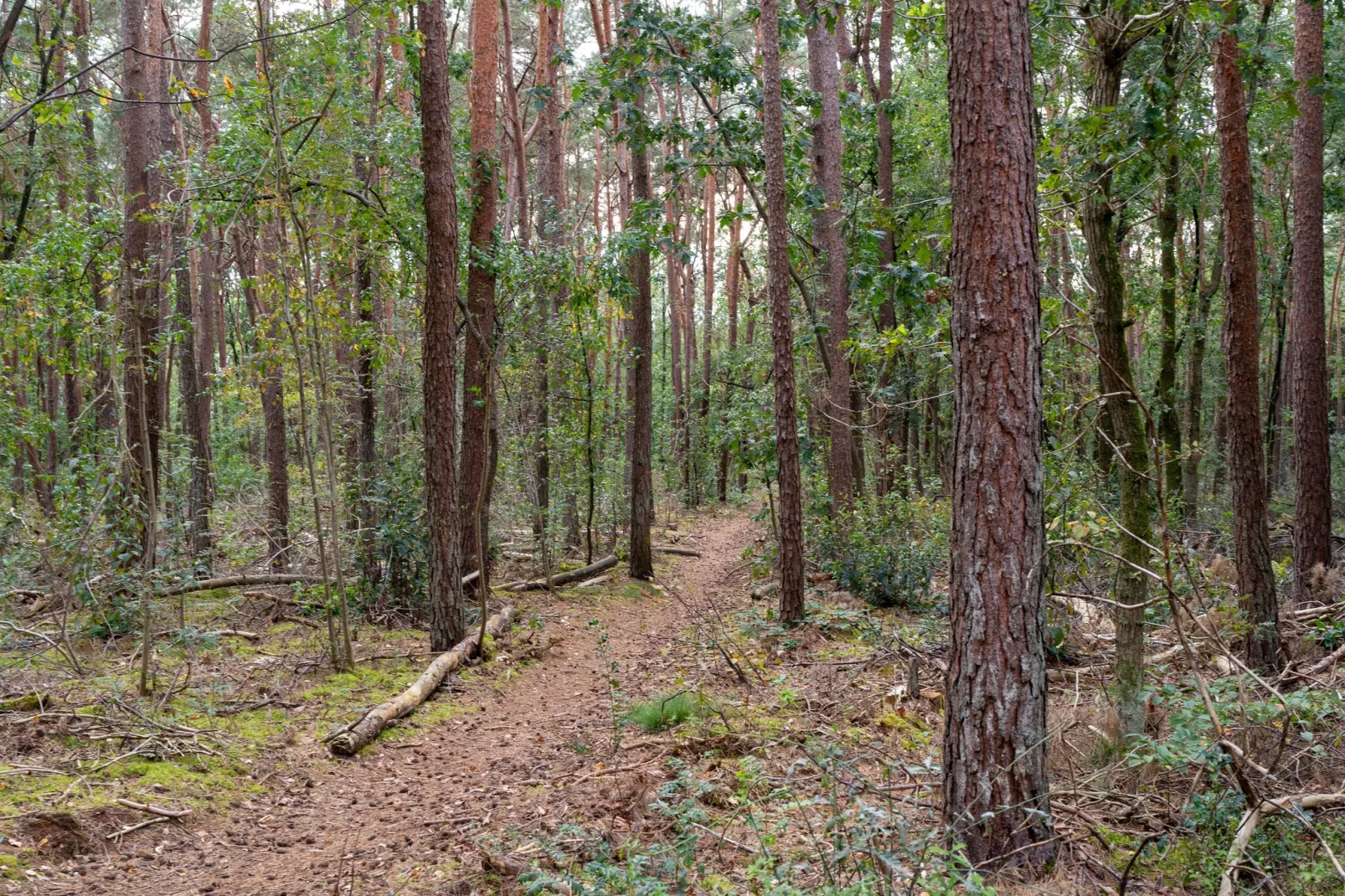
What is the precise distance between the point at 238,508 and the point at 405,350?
359 centimetres

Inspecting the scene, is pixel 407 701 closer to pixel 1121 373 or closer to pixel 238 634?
pixel 238 634

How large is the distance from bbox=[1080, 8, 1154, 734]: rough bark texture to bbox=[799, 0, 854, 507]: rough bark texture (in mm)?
7167

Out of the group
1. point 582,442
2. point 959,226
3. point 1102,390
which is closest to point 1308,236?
point 1102,390

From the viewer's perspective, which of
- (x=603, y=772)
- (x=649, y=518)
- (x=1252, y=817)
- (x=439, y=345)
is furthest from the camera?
(x=649, y=518)

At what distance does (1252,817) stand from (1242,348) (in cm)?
519

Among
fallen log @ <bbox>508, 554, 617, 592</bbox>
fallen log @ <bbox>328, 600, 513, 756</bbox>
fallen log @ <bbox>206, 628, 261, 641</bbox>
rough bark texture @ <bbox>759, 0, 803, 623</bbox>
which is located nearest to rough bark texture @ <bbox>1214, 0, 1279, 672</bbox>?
rough bark texture @ <bbox>759, 0, 803, 623</bbox>

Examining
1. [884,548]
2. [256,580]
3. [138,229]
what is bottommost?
[256,580]

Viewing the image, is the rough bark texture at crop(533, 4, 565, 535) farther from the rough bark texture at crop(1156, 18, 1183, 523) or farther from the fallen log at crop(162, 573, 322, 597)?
the rough bark texture at crop(1156, 18, 1183, 523)

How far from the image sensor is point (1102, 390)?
212 inches

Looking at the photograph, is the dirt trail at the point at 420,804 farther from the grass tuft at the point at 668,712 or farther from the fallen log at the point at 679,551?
the fallen log at the point at 679,551

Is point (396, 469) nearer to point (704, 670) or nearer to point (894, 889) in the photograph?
point (704, 670)

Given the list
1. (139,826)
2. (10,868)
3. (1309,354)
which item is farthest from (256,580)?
(1309,354)

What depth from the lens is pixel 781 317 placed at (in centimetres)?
934

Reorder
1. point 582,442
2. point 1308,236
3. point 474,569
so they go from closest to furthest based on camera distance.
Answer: point 1308,236 < point 474,569 < point 582,442
